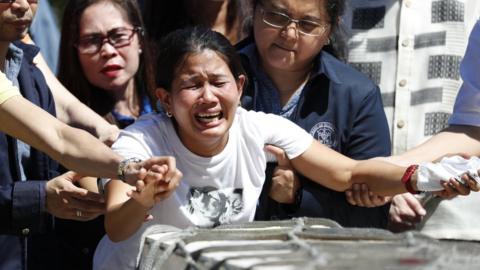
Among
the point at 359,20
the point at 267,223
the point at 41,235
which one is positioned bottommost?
the point at 41,235

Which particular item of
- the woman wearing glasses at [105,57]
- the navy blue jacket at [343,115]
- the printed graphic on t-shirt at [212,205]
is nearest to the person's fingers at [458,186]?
the navy blue jacket at [343,115]

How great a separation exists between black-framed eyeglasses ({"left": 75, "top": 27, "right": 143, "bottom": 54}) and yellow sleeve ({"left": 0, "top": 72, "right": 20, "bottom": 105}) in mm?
1084

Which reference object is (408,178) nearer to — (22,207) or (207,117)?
(207,117)

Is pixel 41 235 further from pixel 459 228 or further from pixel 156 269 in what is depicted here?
pixel 459 228

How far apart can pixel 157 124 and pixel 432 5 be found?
5.21ft

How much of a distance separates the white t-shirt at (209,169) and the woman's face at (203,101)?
0.18 ft

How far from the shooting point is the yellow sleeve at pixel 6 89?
4.37m

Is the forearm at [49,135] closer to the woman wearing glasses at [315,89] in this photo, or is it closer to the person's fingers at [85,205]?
the person's fingers at [85,205]

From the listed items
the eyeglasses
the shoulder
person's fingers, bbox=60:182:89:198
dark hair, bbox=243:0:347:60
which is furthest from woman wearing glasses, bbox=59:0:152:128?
person's fingers, bbox=60:182:89:198

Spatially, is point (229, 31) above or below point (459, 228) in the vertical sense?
above

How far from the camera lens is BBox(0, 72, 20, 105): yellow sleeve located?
14.3 feet

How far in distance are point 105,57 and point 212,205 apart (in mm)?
1245

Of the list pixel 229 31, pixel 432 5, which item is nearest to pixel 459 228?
pixel 432 5

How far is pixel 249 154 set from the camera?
15.2ft
